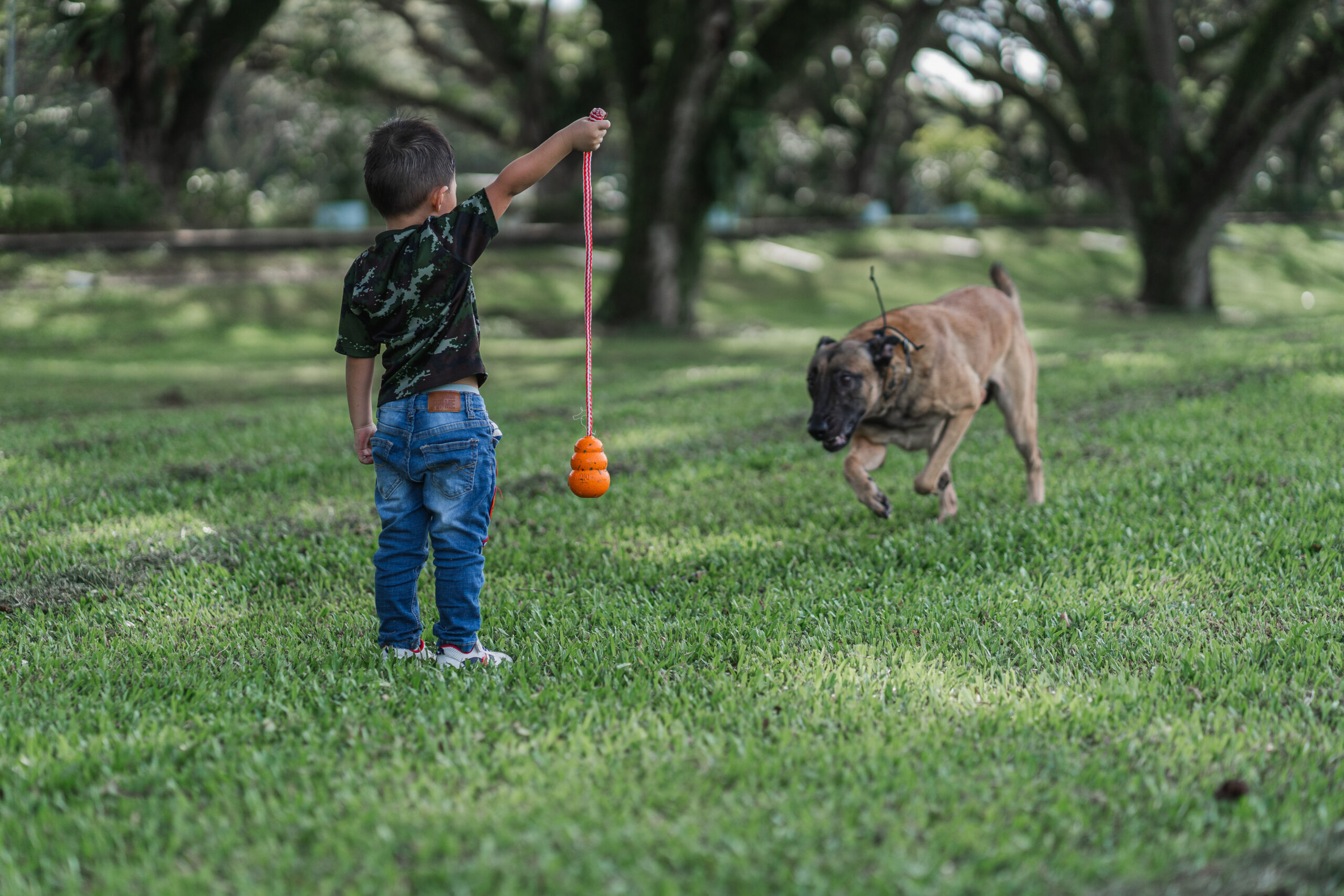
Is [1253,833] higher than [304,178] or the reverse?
the reverse

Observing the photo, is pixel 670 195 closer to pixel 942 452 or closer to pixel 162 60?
pixel 162 60

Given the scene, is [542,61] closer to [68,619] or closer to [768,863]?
[68,619]

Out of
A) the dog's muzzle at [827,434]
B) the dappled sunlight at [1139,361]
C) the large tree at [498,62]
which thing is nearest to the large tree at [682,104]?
the dappled sunlight at [1139,361]

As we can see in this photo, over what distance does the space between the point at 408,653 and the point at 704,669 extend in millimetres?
1093

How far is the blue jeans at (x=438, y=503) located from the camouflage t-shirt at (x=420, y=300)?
115 mm

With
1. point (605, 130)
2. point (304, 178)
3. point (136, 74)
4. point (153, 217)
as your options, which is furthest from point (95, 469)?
point (304, 178)

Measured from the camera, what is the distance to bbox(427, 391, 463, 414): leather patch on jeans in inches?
152

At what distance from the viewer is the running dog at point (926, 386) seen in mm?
5473

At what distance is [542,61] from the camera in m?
28.1

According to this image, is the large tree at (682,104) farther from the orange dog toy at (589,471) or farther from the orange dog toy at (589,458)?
the orange dog toy at (589,471)

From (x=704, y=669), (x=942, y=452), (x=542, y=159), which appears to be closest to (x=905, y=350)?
(x=942, y=452)

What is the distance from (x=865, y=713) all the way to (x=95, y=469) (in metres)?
5.96

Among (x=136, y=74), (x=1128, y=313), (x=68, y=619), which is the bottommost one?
(x=68, y=619)

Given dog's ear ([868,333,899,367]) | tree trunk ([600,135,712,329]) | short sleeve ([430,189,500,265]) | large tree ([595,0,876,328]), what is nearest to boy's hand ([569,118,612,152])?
short sleeve ([430,189,500,265])
